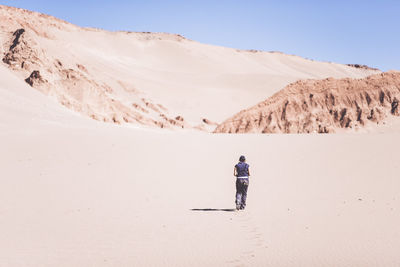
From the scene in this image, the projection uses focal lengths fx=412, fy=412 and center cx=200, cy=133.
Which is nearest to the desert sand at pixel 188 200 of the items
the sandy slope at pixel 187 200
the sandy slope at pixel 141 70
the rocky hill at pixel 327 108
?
the sandy slope at pixel 187 200

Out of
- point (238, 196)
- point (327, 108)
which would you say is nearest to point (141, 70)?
point (327, 108)

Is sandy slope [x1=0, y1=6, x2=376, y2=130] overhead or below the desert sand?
overhead

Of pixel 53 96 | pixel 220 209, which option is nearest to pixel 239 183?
pixel 220 209

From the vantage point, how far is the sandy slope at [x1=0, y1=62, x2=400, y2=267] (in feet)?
19.0

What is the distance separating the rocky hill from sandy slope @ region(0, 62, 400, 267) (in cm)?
725

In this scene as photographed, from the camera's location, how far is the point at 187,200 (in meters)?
10.2

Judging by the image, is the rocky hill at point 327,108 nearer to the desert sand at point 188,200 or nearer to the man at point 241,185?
the desert sand at point 188,200

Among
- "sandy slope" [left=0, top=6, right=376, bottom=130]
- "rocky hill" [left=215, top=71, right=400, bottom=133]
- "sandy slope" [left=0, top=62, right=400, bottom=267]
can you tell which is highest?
"sandy slope" [left=0, top=6, right=376, bottom=130]

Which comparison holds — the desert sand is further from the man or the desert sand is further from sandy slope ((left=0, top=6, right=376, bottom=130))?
sandy slope ((left=0, top=6, right=376, bottom=130))

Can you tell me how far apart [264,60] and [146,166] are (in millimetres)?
127139

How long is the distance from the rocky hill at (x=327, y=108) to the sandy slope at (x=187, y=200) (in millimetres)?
7251

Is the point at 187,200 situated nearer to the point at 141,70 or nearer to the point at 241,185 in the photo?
the point at 241,185

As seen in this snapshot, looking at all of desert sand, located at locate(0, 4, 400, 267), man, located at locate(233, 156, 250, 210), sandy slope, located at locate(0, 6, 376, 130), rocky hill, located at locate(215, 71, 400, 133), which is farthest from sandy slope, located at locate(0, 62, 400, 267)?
sandy slope, located at locate(0, 6, 376, 130)

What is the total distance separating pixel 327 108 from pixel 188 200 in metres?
19.8
